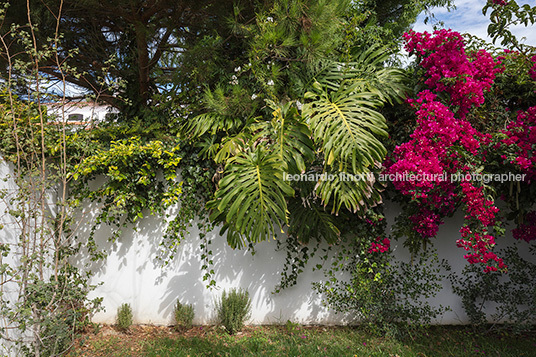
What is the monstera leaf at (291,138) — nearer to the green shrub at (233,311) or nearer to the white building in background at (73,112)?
the green shrub at (233,311)

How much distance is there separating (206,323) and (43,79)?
2.46 meters

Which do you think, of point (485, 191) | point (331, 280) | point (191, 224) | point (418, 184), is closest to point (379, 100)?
point (418, 184)

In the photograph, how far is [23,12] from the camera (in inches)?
119

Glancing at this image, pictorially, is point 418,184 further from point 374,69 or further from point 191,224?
point 191,224

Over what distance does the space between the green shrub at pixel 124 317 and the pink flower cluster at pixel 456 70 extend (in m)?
3.19

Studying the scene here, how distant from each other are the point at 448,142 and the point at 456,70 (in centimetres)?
61

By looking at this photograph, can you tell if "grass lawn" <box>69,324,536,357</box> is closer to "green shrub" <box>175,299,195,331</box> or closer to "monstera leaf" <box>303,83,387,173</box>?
"green shrub" <box>175,299,195,331</box>

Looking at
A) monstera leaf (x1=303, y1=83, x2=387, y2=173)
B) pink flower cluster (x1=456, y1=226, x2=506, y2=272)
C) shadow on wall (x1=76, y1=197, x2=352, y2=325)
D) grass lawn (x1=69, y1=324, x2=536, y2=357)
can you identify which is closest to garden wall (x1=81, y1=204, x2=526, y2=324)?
shadow on wall (x1=76, y1=197, x2=352, y2=325)

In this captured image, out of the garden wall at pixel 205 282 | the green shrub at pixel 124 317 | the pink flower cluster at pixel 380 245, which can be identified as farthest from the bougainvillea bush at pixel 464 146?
the green shrub at pixel 124 317

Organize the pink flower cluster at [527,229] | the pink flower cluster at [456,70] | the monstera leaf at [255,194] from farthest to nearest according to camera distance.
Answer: the pink flower cluster at [527,229]
the pink flower cluster at [456,70]
the monstera leaf at [255,194]

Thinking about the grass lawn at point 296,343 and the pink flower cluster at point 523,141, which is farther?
the grass lawn at point 296,343

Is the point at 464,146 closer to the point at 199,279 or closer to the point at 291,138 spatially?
the point at 291,138

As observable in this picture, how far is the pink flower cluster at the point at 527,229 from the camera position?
2.84 metres

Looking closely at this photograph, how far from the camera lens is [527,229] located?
2861 mm
